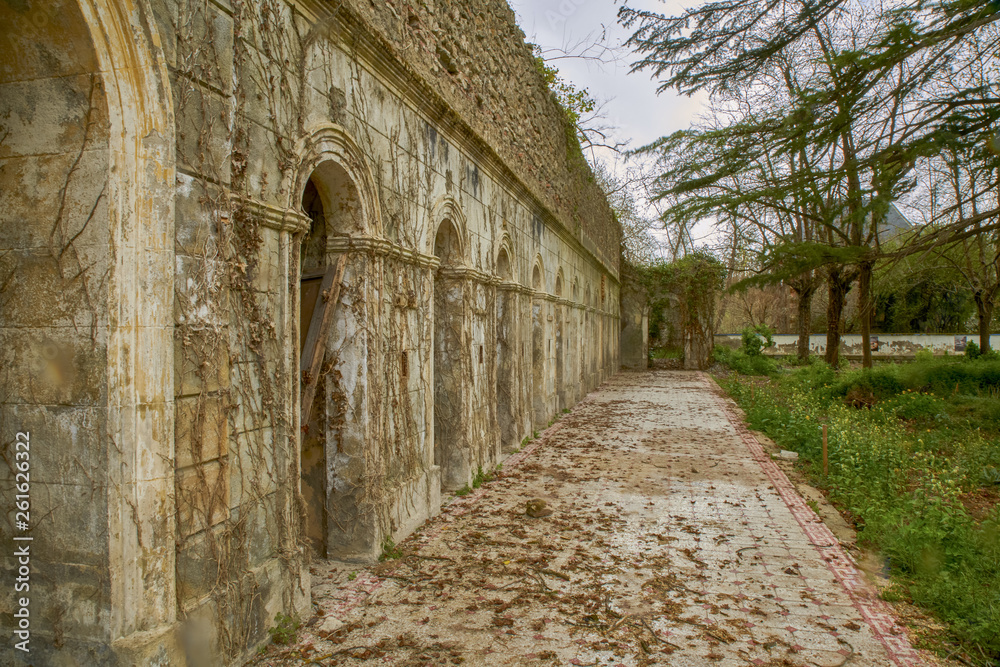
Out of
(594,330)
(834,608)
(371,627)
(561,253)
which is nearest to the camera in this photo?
(371,627)

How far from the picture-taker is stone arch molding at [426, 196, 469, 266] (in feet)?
20.8

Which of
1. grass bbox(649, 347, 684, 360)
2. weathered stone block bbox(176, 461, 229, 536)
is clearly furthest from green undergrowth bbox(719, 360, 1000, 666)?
grass bbox(649, 347, 684, 360)

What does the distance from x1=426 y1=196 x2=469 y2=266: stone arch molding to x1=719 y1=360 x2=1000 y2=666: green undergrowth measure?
492 cm

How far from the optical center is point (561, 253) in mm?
14078

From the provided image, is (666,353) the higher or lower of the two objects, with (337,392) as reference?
lower

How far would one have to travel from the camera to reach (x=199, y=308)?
3082 millimetres

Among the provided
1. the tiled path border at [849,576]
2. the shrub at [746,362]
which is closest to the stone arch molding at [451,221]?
the tiled path border at [849,576]

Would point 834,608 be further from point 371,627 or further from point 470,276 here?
point 470,276

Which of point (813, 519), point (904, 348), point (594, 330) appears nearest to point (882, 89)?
point (813, 519)

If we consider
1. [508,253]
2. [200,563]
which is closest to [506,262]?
[508,253]

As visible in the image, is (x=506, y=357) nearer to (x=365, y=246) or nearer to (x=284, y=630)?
(x=365, y=246)

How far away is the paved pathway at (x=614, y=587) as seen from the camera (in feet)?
11.8

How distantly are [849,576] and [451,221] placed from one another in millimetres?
5056

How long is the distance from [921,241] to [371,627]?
951 centimetres
